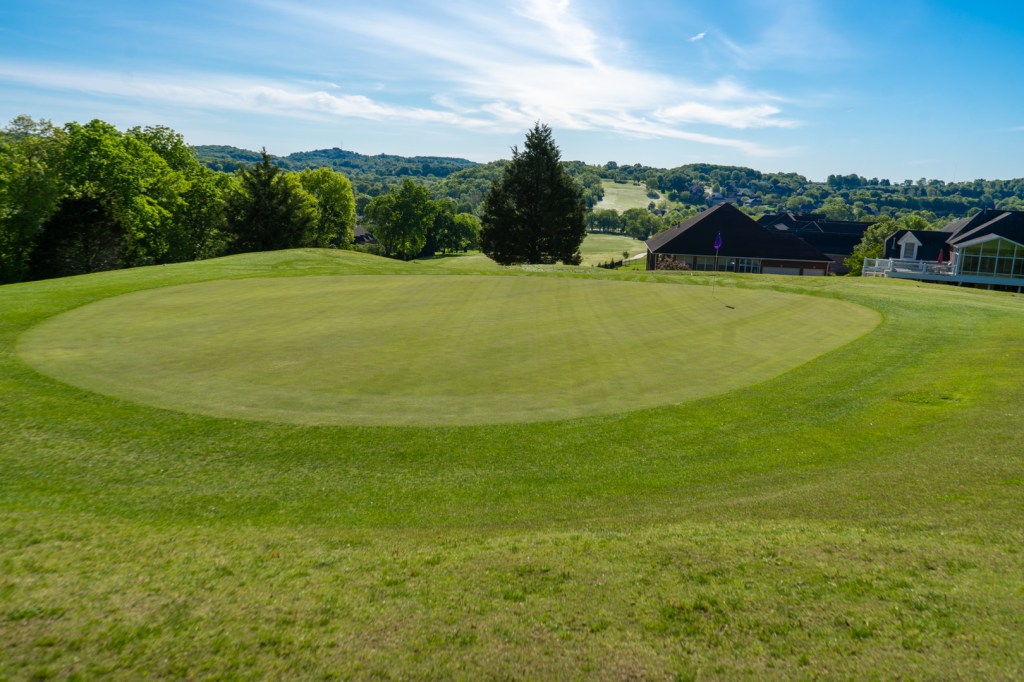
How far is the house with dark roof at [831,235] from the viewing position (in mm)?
113750

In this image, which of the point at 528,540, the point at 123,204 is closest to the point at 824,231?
the point at 123,204

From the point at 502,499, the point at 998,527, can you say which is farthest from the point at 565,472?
the point at 998,527

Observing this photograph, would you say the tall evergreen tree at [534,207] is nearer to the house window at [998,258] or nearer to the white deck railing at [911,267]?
the white deck railing at [911,267]

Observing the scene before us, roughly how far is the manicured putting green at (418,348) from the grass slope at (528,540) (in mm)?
1108

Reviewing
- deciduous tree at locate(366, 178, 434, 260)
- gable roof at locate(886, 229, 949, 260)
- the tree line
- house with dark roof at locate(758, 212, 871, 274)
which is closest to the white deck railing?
gable roof at locate(886, 229, 949, 260)

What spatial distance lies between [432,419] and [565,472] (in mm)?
3640

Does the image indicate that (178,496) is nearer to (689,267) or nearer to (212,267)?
(212,267)

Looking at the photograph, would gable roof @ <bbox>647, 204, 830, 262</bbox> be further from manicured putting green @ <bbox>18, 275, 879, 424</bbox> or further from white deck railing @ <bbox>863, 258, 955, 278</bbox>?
manicured putting green @ <bbox>18, 275, 879, 424</bbox>

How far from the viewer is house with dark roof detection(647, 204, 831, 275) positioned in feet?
243

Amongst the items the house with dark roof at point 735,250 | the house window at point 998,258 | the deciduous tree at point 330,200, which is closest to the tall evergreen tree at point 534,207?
the house with dark roof at point 735,250

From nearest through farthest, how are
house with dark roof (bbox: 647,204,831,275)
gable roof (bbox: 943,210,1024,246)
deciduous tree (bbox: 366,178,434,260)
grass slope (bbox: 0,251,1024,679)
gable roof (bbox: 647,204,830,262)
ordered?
1. grass slope (bbox: 0,251,1024,679)
2. gable roof (bbox: 943,210,1024,246)
3. house with dark roof (bbox: 647,204,831,275)
4. gable roof (bbox: 647,204,830,262)
5. deciduous tree (bbox: 366,178,434,260)

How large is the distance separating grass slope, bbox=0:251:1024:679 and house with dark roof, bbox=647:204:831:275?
60.8 metres

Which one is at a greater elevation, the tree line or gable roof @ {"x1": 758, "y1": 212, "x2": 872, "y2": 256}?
gable roof @ {"x1": 758, "y1": 212, "x2": 872, "y2": 256}

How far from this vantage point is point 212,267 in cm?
3662
